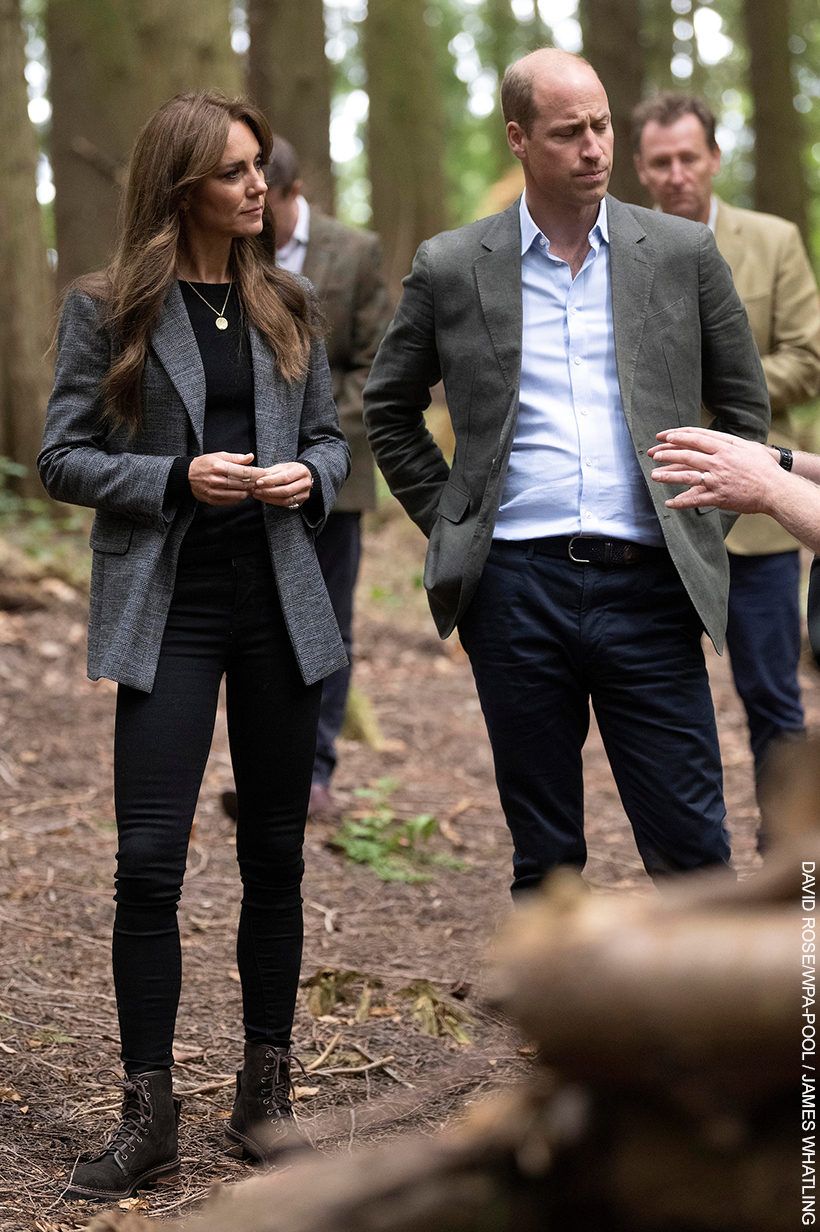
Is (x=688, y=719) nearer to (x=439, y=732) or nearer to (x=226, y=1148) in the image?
(x=226, y=1148)

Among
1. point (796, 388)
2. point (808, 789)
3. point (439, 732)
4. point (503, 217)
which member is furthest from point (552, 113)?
point (439, 732)

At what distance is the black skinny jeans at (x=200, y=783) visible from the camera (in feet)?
9.69

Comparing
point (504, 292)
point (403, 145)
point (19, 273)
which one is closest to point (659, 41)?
point (403, 145)

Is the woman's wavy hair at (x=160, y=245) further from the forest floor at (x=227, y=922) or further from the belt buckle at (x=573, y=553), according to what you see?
the forest floor at (x=227, y=922)

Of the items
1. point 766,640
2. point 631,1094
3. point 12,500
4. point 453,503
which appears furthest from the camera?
point 12,500

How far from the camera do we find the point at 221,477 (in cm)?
295

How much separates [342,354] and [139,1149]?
12.2ft

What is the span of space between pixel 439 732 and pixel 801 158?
12.2 metres

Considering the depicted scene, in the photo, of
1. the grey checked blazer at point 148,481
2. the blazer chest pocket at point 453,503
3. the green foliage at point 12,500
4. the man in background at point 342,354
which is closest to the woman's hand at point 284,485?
the grey checked blazer at point 148,481

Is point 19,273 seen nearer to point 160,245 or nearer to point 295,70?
point 295,70

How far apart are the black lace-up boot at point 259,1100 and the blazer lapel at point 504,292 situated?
181 centimetres

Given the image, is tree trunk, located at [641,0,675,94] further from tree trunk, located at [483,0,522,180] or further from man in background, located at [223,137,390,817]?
man in background, located at [223,137,390,817]

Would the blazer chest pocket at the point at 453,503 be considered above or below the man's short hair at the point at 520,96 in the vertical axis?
below

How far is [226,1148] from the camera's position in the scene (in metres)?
3.15
